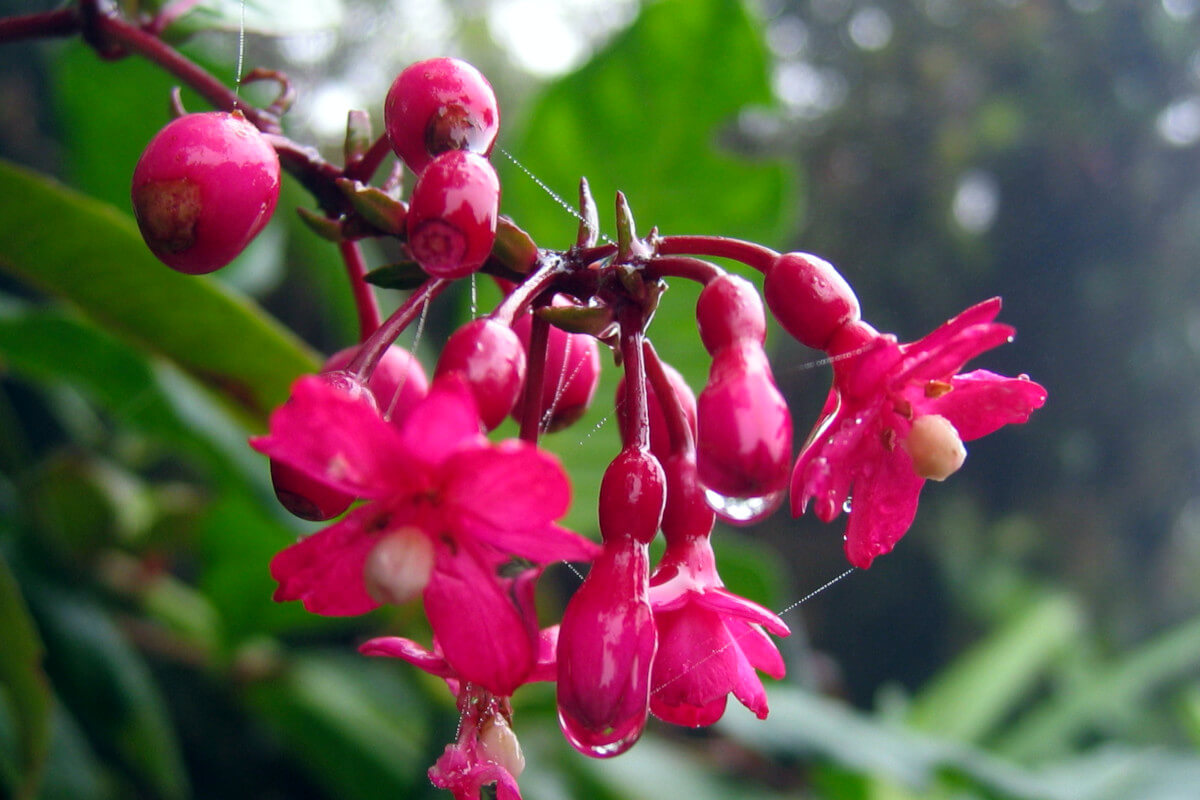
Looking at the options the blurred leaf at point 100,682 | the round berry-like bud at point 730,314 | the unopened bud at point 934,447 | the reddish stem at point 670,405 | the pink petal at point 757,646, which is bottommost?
the blurred leaf at point 100,682

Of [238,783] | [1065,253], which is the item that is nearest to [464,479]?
[238,783]

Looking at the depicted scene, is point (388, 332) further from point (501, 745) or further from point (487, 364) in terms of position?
point (501, 745)

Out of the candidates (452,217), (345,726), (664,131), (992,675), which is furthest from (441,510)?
(992,675)

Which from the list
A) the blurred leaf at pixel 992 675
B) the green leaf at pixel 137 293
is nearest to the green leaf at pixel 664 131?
the green leaf at pixel 137 293

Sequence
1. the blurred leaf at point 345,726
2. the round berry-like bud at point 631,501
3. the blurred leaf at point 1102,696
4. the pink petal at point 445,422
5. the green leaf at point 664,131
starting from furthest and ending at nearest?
the blurred leaf at point 1102,696 < the blurred leaf at point 345,726 < the green leaf at point 664,131 < the round berry-like bud at point 631,501 < the pink petal at point 445,422

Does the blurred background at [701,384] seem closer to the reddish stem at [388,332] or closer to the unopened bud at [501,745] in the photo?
the reddish stem at [388,332]

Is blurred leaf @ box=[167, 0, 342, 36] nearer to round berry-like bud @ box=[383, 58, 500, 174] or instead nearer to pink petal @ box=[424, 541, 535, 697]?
round berry-like bud @ box=[383, 58, 500, 174]

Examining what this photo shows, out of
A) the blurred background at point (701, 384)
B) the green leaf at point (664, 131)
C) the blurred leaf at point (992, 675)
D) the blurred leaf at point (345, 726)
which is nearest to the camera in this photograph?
the blurred background at point (701, 384)
